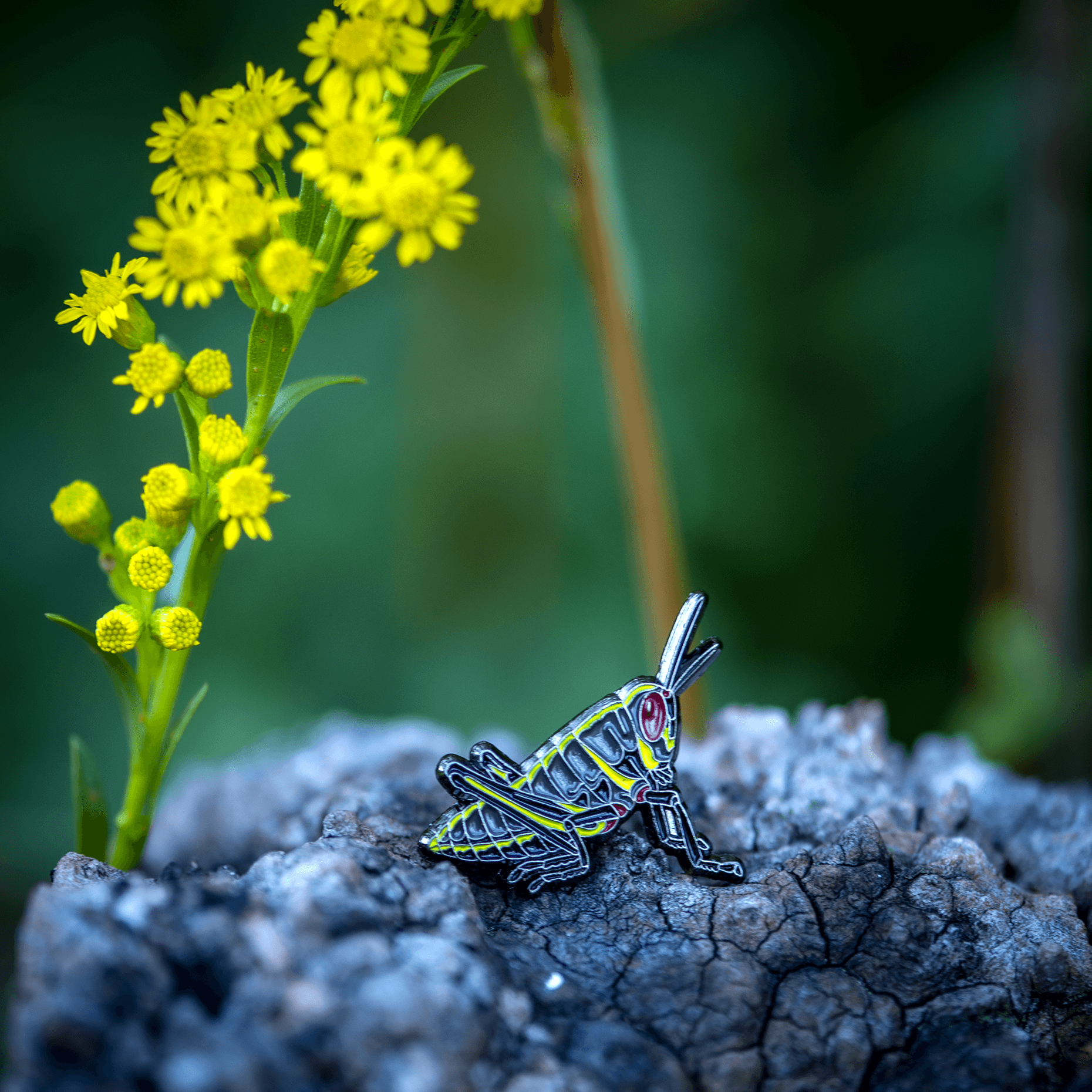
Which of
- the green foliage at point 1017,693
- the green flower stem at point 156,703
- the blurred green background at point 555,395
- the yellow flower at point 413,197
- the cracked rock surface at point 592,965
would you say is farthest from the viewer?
the blurred green background at point 555,395

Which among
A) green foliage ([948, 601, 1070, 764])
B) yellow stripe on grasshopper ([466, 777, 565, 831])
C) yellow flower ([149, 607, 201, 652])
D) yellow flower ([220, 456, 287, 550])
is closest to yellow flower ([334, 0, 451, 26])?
yellow flower ([220, 456, 287, 550])

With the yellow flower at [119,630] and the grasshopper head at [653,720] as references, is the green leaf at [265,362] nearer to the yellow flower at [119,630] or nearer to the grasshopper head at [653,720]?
the yellow flower at [119,630]

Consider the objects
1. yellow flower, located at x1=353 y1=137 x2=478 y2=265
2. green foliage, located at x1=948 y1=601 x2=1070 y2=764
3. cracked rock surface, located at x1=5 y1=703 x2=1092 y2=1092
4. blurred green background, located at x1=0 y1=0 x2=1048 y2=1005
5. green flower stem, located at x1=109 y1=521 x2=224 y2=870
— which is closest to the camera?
cracked rock surface, located at x1=5 y1=703 x2=1092 y2=1092

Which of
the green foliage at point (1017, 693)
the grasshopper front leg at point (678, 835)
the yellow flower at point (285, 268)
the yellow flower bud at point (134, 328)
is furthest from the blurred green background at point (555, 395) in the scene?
the grasshopper front leg at point (678, 835)

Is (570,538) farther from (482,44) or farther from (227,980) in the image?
(227,980)

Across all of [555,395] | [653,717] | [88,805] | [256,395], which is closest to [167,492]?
[256,395]

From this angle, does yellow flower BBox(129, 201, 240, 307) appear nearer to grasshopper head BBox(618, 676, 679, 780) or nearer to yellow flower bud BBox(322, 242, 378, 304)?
yellow flower bud BBox(322, 242, 378, 304)

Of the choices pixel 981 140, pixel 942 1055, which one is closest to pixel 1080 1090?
pixel 942 1055
